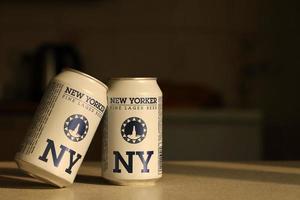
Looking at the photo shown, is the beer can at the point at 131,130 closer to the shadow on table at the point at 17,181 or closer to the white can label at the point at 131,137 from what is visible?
the white can label at the point at 131,137

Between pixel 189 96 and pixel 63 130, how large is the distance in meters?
2.13

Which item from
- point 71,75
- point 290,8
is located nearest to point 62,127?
point 71,75

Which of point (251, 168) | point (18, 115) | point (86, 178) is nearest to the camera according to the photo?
point (86, 178)

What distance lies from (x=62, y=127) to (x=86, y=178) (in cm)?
14

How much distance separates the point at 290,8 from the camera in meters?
2.99

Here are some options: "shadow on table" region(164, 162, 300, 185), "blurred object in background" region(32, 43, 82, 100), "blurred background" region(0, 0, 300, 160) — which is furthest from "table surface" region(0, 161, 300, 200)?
"blurred background" region(0, 0, 300, 160)

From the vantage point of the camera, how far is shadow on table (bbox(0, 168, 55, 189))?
88 cm

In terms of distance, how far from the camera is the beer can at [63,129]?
828 mm

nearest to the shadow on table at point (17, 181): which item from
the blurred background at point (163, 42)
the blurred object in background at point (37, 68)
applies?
the blurred object in background at point (37, 68)

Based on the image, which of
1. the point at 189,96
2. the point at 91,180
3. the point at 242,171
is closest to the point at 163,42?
the point at 189,96

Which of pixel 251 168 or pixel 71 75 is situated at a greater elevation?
pixel 71 75

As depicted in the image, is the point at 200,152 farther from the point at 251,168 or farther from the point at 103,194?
the point at 103,194

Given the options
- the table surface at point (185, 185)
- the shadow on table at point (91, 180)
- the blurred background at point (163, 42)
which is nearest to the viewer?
the table surface at point (185, 185)

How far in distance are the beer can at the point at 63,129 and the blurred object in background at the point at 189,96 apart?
1914mm
